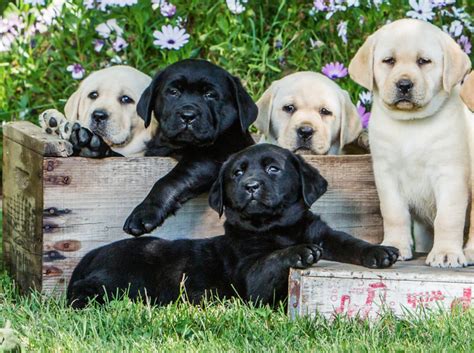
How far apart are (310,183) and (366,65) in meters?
0.70

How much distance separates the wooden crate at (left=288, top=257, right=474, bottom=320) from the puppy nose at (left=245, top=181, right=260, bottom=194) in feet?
1.38

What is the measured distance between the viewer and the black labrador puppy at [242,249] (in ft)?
14.0

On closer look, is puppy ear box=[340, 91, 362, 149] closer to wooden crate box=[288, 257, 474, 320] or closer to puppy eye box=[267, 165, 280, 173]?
puppy eye box=[267, 165, 280, 173]

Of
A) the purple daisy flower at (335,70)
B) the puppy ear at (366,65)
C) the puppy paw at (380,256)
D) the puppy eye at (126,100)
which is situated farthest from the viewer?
the purple daisy flower at (335,70)

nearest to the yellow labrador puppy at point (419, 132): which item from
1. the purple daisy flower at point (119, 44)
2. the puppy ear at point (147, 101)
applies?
the puppy ear at point (147, 101)

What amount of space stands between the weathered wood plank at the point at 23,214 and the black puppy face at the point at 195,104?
0.62m

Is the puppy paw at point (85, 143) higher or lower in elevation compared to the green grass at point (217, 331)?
higher

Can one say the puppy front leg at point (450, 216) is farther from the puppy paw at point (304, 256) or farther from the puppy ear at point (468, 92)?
the puppy paw at point (304, 256)

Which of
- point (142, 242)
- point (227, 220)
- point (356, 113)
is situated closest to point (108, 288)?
point (142, 242)

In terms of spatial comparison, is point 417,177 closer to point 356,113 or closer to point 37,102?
point 356,113

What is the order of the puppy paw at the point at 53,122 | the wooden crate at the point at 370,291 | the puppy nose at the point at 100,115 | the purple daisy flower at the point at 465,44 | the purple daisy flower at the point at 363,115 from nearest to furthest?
1. the wooden crate at the point at 370,291
2. the puppy paw at the point at 53,122
3. the puppy nose at the point at 100,115
4. the purple daisy flower at the point at 363,115
5. the purple daisy flower at the point at 465,44

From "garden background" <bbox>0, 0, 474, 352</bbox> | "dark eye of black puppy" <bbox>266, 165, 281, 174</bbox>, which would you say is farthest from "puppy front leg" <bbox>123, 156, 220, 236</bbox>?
"garden background" <bbox>0, 0, 474, 352</bbox>

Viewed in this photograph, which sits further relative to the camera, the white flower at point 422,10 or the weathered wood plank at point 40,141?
the white flower at point 422,10

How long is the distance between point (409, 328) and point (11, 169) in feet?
7.88
